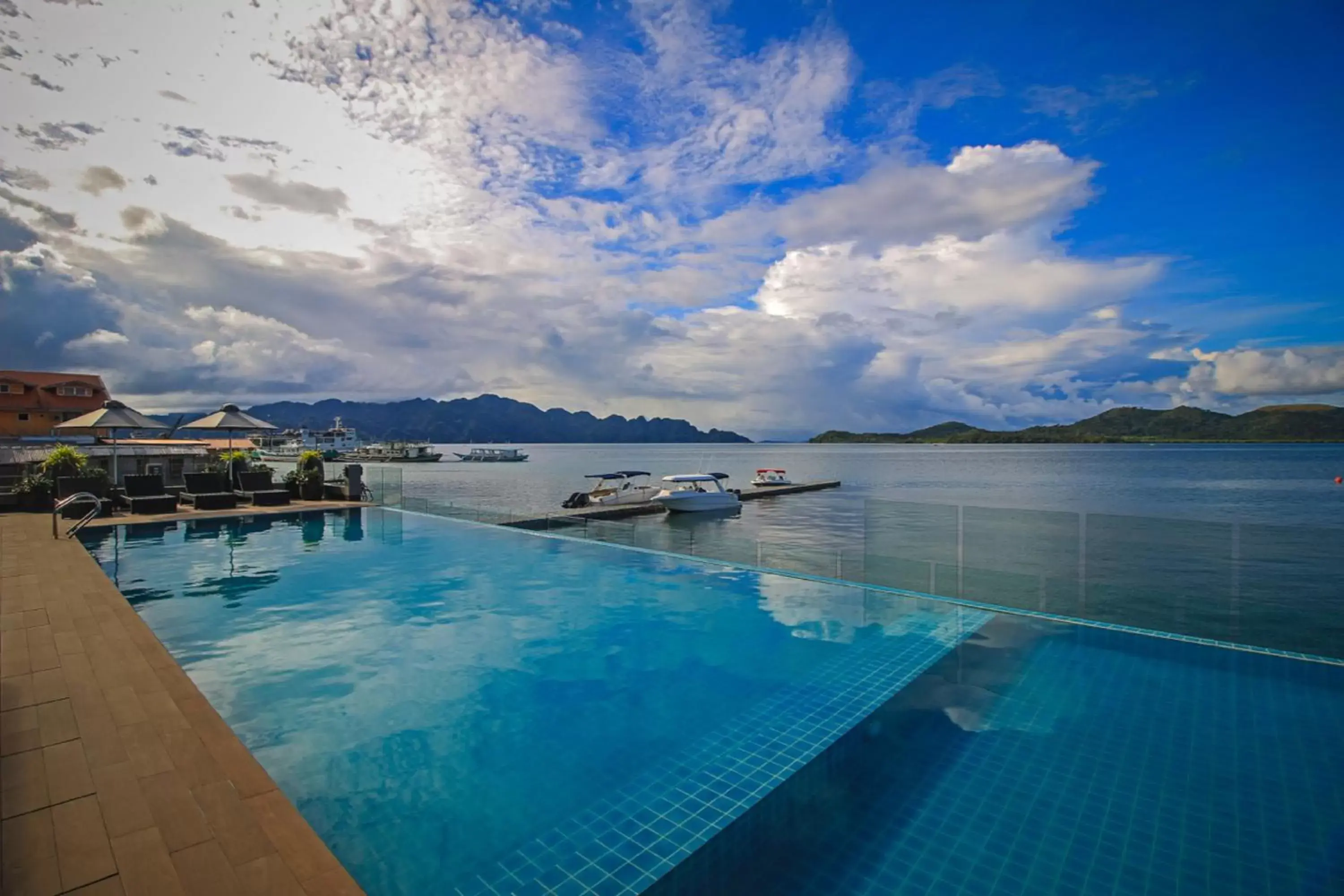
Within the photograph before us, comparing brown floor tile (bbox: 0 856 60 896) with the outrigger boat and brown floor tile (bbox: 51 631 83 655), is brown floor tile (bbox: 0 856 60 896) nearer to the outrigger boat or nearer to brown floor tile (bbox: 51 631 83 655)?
brown floor tile (bbox: 51 631 83 655)

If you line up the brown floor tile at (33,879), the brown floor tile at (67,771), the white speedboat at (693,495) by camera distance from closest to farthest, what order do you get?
the brown floor tile at (33,879) → the brown floor tile at (67,771) → the white speedboat at (693,495)

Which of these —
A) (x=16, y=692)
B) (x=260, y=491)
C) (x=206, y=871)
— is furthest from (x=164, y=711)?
(x=260, y=491)

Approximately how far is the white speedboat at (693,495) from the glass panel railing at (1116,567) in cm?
1494

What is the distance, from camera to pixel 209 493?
14.0m

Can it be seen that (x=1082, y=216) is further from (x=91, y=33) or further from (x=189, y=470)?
(x=189, y=470)

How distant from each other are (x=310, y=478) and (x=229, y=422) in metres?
2.41

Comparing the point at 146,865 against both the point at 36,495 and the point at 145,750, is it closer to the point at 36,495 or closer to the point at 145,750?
the point at 145,750

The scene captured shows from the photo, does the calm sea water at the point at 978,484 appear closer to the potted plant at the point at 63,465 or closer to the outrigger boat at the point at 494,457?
the outrigger boat at the point at 494,457

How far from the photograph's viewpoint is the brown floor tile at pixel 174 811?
241cm

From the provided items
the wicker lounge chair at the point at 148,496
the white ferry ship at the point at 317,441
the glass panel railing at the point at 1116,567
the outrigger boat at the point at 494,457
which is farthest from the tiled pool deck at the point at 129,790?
the outrigger boat at the point at 494,457

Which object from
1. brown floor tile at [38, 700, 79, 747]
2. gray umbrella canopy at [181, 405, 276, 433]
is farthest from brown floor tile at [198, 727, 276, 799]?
gray umbrella canopy at [181, 405, 276, 433]

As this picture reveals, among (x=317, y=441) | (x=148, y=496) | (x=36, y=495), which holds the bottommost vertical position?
(x=148, y=496)

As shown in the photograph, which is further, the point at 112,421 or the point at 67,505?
the point at 112,421

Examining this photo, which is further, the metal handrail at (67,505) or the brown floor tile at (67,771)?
the metal handrail at (67,505)
